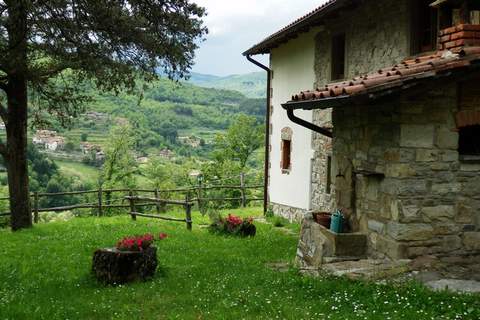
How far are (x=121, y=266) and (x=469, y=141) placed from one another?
16.4 ft

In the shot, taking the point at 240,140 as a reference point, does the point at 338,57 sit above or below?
above

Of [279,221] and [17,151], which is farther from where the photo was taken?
[279,221]

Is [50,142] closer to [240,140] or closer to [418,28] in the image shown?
[240,140]

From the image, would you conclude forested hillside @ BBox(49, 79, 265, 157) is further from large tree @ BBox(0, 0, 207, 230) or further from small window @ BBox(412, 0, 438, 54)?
small window @ BBox(412, 0, 438, 54)

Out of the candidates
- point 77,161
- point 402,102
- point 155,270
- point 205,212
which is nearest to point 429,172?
point 402,102

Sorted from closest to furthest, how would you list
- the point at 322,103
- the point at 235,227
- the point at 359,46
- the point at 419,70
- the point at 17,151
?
the point at 419,70 < the point at 322,103 < the point at 359,46 < the point at 235,227 < the point at 17,151

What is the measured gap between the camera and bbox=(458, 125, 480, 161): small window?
631cm

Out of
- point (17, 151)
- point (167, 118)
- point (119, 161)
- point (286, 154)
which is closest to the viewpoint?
point (17, 151)

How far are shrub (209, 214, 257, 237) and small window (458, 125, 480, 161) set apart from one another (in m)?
6.26

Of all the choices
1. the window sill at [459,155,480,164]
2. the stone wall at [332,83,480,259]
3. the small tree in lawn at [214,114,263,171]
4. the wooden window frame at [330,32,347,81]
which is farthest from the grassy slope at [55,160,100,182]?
the window sill at [459,155,480,164]

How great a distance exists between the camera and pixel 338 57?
12.4 m

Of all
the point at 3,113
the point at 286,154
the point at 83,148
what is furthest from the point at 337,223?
the point at 83,148

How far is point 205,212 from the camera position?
19.4 meters

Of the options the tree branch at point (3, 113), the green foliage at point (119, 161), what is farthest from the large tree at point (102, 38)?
the green foliage at point (119, 161)
